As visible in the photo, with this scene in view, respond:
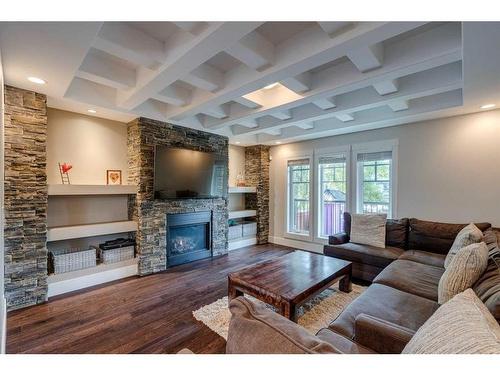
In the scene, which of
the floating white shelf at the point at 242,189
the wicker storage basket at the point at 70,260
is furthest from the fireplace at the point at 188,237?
the wicker storage basket at the point at 70,260

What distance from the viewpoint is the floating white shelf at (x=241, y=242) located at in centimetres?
506

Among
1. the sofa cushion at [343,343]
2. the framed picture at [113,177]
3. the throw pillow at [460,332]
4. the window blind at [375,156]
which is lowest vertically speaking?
the sofa cushion at [343,343]

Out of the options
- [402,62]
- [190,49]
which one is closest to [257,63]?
[190,49]

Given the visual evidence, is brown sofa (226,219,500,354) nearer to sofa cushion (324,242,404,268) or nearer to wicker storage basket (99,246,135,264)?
sofa cushion (324,242,404,268)

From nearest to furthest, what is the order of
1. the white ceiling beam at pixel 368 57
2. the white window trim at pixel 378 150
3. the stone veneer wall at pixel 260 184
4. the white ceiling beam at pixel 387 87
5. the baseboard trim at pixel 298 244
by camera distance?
1. the white ceiling beam at pixel 368 57
2. the white ceiling beam at pixel 387 87
3. the white window trim at pixel 378 150
4. the baseboard trim at pixel 298 244
5. the stone veneer wall at pixel 260 184

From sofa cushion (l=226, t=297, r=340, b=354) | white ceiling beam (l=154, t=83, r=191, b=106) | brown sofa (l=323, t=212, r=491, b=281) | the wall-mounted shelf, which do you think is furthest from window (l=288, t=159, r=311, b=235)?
sofa cushion (l=226, t=297, r=340, b=354)

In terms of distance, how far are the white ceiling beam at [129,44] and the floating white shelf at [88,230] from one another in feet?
7.56

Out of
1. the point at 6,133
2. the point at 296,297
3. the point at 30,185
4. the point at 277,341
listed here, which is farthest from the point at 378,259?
the point at 6,133

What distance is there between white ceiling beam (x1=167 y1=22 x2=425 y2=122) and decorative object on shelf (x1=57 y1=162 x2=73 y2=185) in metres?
2.21

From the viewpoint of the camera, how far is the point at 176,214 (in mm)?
4023

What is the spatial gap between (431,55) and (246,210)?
432 centimetres

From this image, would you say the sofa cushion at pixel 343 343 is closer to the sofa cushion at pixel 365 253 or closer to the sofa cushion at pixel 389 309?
the sofa cushion at pixel 389 309

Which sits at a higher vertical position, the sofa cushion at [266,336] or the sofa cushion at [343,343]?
the sofa cushion at [266,336]
